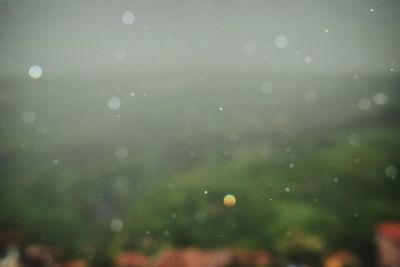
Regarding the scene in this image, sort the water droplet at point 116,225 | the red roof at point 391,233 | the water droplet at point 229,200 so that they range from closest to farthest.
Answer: the red roof at point 391,233 → the water droplet at point 116,225 → the water droplet at point 229,200

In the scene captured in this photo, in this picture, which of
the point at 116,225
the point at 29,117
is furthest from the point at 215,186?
the point at 29,117

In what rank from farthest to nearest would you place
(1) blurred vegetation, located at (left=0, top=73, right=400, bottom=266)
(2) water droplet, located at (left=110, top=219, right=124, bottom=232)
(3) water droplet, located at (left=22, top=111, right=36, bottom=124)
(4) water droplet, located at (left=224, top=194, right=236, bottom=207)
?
(3) water droplet, located at (left=22, top=111, right=36, bottom=124)
(4) water droplet, located at (left=224, top=194, right=236, bottom=207)
(2) water droplet, located at (left=110, top=219, right=124, bottom=232)
(1) blurred vegetation, located at (left=0, top=73, right=400, bottom=266)

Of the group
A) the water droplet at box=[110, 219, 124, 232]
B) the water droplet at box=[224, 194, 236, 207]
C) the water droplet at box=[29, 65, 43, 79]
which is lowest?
the water droplet at box=[110, 219, 124, 232]

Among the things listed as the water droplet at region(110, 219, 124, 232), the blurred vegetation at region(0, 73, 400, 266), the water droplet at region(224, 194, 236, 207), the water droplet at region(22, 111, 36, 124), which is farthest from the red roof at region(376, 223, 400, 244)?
the water droplet at region(22, 111, 36, 124)

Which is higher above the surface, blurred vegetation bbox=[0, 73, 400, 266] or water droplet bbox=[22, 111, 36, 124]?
water droplet bbox=[22, 111, 36, 124]

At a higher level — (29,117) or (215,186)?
(29,117)

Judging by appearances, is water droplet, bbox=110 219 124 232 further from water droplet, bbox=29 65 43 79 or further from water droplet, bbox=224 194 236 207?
water droplet, bbox=29 65 43 79

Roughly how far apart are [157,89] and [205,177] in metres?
4.09

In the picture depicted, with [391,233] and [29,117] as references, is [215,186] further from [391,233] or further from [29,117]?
[29,117]

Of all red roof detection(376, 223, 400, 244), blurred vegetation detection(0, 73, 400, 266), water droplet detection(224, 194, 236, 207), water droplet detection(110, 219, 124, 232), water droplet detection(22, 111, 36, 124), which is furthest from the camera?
water droplet detection(22, 111, 36, 124)

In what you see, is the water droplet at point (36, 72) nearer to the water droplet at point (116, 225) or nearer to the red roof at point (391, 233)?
the water droplet at point (116, 225)

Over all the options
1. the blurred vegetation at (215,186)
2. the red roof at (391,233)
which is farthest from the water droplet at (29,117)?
the red roof at (391,233)

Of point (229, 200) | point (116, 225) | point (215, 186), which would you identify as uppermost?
point (215, 186)

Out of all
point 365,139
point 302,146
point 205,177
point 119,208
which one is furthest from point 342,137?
point 119,208
